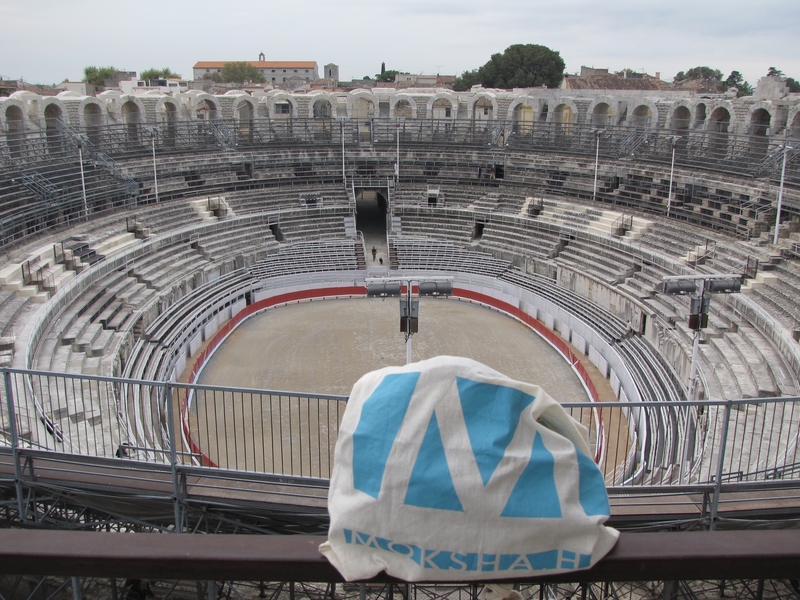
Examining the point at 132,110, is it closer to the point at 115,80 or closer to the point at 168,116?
the point at 168,116

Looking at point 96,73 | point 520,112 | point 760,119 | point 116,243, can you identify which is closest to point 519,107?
point 520,112

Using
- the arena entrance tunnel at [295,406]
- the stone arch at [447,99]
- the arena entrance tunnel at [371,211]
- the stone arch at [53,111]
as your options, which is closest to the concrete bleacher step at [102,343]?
the arena entrance tunnel at [295,406]

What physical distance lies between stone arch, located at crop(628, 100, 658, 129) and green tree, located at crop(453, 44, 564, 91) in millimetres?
34585

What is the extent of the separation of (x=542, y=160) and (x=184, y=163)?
1871 centimetres

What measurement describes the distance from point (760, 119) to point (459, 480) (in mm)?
37614

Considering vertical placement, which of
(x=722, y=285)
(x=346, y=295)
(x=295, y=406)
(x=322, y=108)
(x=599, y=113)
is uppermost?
(x=322, y=108)

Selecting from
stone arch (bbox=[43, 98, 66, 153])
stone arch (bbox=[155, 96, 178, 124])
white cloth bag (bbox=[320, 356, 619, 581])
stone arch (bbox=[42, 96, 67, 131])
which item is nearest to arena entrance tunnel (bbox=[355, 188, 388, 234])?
stone arch (bbox=[155, 96, 178, 124])

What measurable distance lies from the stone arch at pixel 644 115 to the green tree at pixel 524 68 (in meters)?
34.6

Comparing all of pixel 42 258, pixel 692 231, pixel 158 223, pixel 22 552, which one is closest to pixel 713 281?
pixel 692 231

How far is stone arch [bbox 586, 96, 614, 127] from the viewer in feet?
138

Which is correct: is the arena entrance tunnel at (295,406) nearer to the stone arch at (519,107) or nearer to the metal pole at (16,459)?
the metal pole at (16,459)

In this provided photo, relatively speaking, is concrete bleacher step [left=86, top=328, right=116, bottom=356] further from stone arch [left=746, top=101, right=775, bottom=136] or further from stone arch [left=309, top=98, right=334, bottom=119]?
stone arch [left=746, top=101, right=775, bottom=136]

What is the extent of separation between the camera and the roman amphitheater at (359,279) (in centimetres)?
870

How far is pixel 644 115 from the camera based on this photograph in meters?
41.8
